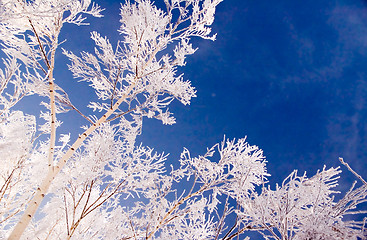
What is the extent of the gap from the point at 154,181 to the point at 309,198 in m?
2.80

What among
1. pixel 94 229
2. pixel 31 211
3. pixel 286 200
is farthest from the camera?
pixel 94 229

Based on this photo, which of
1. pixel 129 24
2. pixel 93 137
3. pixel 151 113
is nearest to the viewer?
pixel 129 24

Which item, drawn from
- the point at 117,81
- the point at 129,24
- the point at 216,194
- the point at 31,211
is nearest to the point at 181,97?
the point at 117,81

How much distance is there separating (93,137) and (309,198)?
429 centimetres

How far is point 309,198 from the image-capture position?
2664mm

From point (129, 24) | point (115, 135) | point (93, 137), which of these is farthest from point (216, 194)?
point (129, 24)

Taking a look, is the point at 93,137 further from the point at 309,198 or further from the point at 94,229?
the point at 309,198

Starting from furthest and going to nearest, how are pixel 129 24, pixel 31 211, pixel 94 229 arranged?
pixel 94 229, pixel 129 24, pixel 31 211

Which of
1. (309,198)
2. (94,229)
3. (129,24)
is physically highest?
(129,24)

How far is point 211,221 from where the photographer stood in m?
5.01

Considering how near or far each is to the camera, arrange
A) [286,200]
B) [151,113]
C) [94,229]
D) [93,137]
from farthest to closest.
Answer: [94,229], [93,137], [151,113], [286,200]

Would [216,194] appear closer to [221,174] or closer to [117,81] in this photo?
[221,174]

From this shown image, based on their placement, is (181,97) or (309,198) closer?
(309,198)

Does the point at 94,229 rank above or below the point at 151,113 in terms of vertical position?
below
